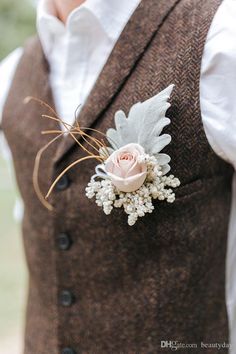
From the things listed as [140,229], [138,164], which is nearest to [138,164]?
[138,164]

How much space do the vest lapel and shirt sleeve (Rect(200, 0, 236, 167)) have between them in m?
0.10

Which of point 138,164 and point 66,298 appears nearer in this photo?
point 138,164

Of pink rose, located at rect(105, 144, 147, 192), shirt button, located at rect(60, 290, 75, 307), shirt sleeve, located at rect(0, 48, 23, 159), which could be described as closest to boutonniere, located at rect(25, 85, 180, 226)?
pink rose, located at rect(105, 144, 147, 192)

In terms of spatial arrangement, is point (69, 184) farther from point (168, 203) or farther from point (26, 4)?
point (26, 4)

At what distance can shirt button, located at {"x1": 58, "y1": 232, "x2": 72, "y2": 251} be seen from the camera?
0.88m

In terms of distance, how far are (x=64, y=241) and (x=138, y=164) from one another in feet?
0.77

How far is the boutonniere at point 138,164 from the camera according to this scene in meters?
0.72

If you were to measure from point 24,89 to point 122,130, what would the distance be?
1.05 feet

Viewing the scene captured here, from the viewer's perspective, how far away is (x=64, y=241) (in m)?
0.88

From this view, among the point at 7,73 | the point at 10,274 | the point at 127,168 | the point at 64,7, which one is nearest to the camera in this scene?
the point at 127,168

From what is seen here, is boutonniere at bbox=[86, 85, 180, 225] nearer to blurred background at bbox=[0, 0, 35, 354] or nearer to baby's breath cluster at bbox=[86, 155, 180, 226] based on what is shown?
baby's breath cluster at bbox=[86, 155, 180, 226]

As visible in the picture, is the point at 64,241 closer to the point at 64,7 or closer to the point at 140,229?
the point at 140,229

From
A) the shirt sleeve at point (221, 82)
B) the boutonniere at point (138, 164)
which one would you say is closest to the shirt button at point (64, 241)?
the boutonniere at point (138, 164)

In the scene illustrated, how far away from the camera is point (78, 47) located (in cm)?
92
